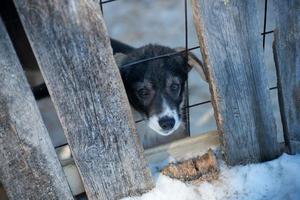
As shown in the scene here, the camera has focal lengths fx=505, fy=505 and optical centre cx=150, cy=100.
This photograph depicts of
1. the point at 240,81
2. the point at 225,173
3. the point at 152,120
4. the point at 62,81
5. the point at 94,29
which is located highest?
the point at 94,29

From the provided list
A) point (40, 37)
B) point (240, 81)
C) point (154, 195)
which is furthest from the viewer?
point (154, 195)

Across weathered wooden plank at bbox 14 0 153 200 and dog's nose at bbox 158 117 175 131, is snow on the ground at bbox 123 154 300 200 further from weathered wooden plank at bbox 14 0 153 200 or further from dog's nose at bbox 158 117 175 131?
dog's nose at bbox 158 117 175 131

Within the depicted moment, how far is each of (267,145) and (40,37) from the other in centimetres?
122

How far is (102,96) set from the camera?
2.05 metres

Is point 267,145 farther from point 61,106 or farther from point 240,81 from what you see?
point 61,106

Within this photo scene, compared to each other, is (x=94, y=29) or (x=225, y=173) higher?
(x=94, y=29)

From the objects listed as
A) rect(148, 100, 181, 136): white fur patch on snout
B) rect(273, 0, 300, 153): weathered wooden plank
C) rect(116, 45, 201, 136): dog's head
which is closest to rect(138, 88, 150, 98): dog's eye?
rect(116, 45, 201, 136): dog's head

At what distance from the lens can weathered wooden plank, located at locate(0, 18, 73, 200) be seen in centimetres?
193

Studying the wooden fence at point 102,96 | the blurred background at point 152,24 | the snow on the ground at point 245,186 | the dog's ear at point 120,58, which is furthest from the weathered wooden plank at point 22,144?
the blurred background at point 152,24

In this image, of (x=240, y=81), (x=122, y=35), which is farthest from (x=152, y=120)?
(x=122, y=35)

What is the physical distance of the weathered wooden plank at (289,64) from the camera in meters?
2.14

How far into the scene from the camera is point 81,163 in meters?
2.21

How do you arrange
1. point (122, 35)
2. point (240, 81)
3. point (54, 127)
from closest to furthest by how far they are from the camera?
point (240, 81)
point (54, 127)
point (122, 35)

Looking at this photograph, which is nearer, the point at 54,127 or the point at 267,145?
the point at 267,145
